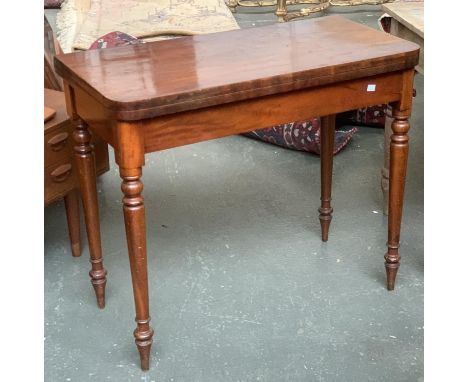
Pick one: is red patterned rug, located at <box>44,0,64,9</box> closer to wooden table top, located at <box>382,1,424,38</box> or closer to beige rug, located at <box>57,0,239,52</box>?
beige rug, located at <box>57,0,239,52</box>

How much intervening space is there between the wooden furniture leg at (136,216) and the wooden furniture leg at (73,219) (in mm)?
675

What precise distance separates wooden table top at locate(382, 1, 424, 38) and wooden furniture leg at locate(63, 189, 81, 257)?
125cm

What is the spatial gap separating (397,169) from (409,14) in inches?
27.7

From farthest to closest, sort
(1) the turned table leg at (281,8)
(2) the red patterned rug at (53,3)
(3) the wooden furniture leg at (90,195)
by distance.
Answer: (2) the red patterned rug at (53,3), (1) the turned table leg at (281,8), (3) the wooden furniture leg at (90,195)

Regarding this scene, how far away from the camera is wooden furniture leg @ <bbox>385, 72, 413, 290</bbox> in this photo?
2.10 m

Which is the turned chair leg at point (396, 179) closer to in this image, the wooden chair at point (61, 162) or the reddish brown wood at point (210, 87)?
the reddish brown wood at point (210, 87)

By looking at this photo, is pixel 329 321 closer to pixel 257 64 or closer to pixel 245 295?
pixel 245 295

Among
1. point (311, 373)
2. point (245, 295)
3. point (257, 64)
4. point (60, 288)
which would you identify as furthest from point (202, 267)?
point (257, 64)

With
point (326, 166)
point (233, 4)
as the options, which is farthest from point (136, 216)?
point (233, 4)

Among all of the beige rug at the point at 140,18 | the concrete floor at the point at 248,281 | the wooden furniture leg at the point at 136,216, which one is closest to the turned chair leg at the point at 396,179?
the concrete floor at the point at 248,281

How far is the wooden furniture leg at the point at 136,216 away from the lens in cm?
171

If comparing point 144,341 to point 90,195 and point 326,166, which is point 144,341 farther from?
point 326,166

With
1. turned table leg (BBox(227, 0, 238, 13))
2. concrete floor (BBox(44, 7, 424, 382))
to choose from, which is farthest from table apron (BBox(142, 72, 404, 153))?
turned table leg (BBox(227, 0, 238, 13))

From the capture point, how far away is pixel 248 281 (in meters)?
2.43
